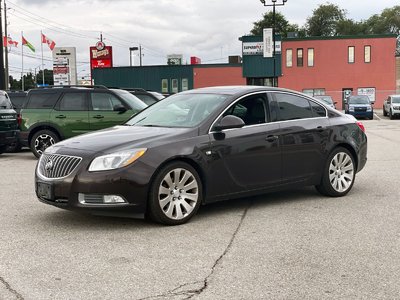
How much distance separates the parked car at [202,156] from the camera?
5535 mm

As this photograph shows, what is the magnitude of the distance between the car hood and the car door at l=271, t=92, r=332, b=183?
145cm

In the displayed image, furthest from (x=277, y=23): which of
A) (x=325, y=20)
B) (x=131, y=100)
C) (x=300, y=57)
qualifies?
(x=131, y=100)

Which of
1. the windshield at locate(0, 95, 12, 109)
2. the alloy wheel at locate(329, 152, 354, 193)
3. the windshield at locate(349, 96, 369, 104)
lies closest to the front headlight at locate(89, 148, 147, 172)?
the alloy wheel at locate(329, 152, 354, 193)

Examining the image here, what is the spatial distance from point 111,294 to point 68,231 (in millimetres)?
1966

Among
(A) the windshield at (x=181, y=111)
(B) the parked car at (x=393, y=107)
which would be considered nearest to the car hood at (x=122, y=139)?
(A) the windshield at (x=181, y=111)

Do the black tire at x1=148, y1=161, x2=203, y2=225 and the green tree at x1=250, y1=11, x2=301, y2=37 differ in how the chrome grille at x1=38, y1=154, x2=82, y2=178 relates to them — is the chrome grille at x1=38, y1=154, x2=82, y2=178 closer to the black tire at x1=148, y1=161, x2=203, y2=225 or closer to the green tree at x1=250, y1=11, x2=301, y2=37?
the black tire at x1=148, y1=161, x2=203, y2=225

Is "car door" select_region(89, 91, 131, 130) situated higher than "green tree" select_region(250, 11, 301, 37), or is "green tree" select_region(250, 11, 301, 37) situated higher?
"green tree" select_region(250, 11, 301, 37)

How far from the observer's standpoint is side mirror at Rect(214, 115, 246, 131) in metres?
6.12

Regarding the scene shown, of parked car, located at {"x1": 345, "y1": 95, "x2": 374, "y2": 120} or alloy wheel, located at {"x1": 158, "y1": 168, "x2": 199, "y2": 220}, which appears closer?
alloy wheel, located at {"x1": 158, "y1": 168, "x2": 199, "y2": 220}

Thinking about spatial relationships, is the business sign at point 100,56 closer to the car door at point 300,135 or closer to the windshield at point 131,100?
the windshield at point 131,100

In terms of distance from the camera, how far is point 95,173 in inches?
215

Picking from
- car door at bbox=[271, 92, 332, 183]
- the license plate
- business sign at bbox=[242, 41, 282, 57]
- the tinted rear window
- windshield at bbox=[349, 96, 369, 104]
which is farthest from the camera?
business sign at bbox=[242, 41, 282, 57]

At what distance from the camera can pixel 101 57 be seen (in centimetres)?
5625

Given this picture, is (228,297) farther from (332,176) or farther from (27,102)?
(27,102)
